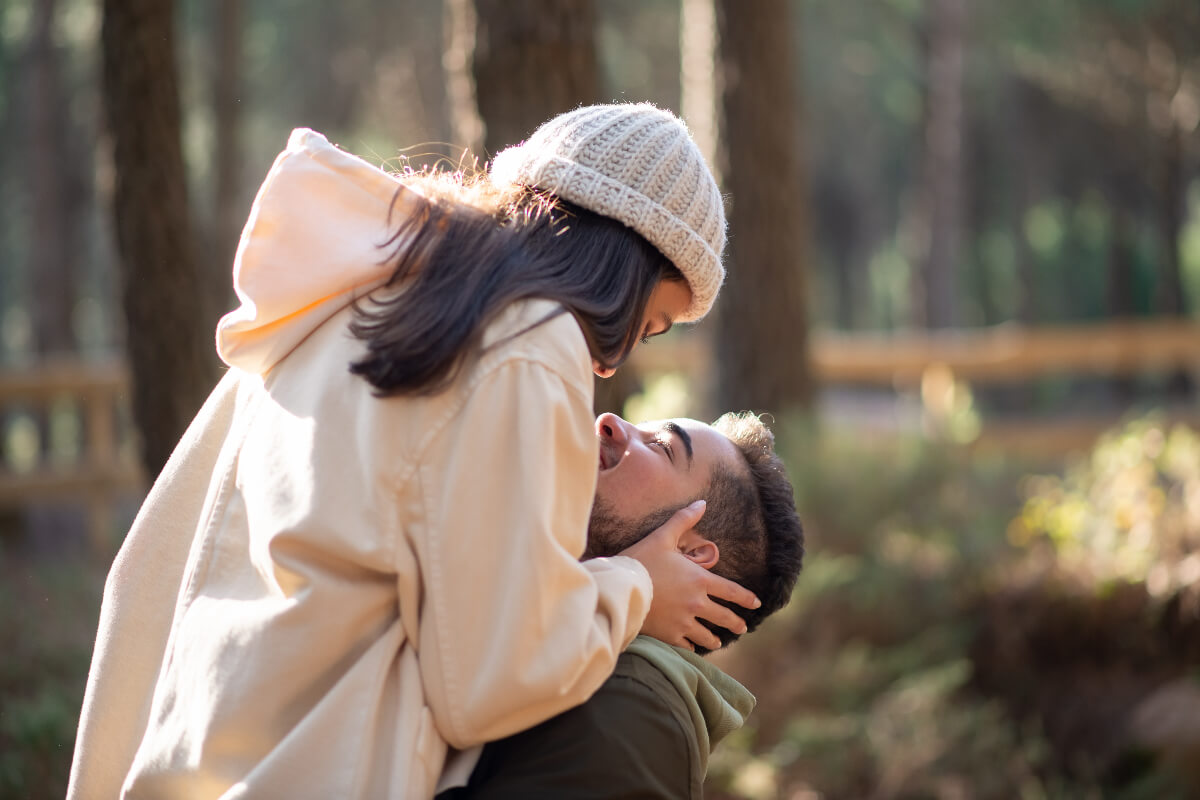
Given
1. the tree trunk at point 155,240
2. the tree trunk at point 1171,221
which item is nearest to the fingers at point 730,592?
the tree trunk at point 155,240

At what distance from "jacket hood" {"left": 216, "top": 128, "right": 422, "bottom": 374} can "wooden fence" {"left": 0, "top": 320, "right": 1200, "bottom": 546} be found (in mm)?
5929

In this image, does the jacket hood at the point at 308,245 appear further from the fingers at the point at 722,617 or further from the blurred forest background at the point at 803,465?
the blurred forest background at the point at 803,465

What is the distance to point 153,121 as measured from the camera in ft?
15.6

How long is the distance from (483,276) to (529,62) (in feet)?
8.34

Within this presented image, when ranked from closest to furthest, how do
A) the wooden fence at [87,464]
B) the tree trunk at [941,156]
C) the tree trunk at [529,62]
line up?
the tree trunk at [529,62], the wooden fence at [87,464], the tree trunk at [941,156]

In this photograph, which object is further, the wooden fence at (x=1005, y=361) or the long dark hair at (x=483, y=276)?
the wooden fence at (x=1005, y=361)

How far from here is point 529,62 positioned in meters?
4.03

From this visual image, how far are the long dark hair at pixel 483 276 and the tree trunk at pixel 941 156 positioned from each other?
50.0 ft

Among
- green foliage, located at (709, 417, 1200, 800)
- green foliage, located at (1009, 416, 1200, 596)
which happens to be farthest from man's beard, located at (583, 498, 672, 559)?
green foliage, located at (1009, 416, 1200, 596)

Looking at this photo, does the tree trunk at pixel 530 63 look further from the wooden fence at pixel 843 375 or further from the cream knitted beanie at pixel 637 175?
the wooden fence at pixel 843 375

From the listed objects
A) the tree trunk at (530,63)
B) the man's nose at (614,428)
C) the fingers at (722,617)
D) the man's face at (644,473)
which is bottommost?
the fingers at (722,617)

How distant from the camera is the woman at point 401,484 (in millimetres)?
1572

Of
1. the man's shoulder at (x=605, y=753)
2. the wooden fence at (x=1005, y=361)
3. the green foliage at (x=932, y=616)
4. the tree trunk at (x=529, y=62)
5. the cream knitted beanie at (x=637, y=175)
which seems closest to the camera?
the man's shoulder at (x=605, y=753)

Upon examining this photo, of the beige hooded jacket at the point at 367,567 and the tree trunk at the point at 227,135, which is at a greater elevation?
the tree trunk at the point at 227,135
